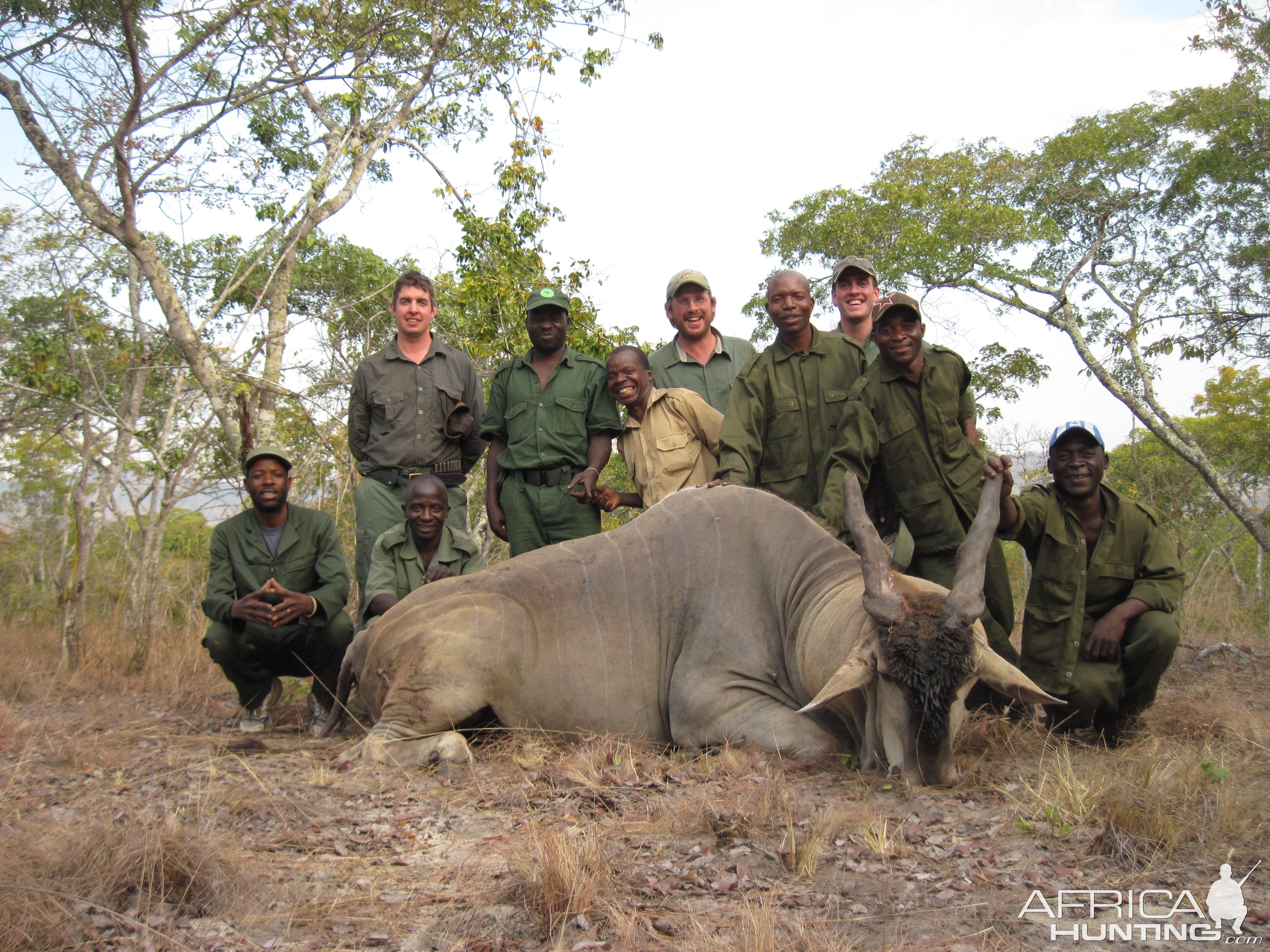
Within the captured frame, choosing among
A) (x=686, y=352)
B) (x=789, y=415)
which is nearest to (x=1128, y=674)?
(x=789, y=415)

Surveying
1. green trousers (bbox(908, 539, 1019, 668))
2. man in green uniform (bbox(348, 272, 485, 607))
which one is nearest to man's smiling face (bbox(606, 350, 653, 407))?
man in green uniform (bbox(348, 272, 485, 607))

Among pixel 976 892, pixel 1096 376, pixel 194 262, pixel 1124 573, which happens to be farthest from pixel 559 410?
pixel 1096 376

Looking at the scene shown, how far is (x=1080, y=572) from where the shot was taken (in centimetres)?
484

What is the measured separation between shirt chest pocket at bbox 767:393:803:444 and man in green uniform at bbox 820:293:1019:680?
35cm

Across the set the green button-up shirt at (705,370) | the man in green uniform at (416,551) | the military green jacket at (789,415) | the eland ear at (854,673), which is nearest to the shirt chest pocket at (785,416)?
the military green jacket at (789,415)

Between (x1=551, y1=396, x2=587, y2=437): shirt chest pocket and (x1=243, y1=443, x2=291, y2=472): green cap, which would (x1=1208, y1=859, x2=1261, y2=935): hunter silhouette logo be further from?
(x1=243, y1=443, x2=291, y2=472): green cap

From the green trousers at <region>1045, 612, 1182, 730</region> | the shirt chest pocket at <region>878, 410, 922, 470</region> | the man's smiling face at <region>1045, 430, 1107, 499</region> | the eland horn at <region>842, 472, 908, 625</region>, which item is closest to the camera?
the eland horn at <region>842, 472, 908, 625</region>

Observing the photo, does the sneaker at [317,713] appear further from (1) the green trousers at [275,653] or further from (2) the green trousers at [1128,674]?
(2) the green trousers at [1128,674]

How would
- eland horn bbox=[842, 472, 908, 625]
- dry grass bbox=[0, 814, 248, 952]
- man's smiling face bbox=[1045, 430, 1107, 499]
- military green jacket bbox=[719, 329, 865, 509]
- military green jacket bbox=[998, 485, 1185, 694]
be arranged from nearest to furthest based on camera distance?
dry grass bbox=[0, 814, 248, 952]
eland horn bbox=[842, 472, 908, 625]
military green jacket bbox=[998, 485, 1185, 694]
man's smiling face bbox=[1045, 430, 1107, 499]
military green jacket bbox=[719, 329, 865, 509]

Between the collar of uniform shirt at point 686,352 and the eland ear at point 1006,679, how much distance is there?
3.07 meters

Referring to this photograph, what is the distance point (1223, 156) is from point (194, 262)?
47.9 feet

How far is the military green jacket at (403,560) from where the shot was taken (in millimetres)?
5977

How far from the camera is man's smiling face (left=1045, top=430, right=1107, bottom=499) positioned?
489 cm

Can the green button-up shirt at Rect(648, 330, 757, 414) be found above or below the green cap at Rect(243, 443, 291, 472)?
above
